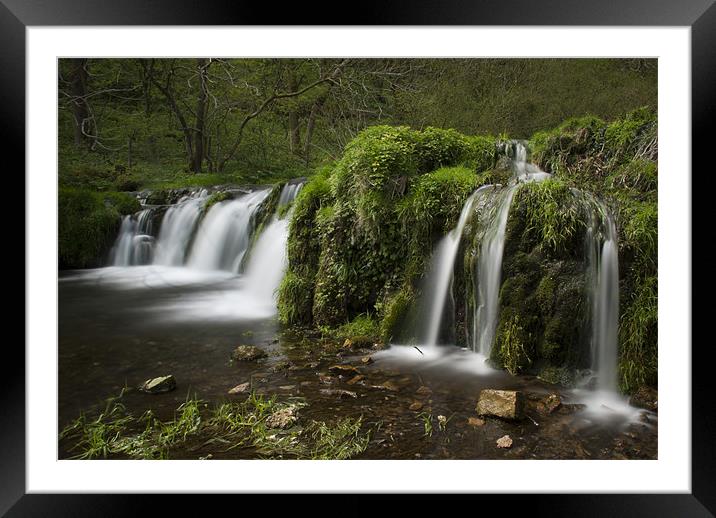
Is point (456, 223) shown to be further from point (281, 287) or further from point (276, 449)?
point (276, 449)

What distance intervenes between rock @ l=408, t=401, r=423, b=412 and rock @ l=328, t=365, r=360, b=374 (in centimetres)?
59

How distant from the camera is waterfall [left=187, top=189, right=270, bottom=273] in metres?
5.92

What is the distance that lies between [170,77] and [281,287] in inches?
183

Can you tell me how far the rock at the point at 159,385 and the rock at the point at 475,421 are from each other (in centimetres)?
196

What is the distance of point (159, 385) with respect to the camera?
2945 millimetres

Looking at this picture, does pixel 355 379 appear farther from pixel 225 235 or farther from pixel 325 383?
pixel 225 235

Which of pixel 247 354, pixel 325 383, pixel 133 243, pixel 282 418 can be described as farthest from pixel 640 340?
pixel 133 243

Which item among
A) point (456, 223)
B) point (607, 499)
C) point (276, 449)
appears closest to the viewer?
point (607, 499)

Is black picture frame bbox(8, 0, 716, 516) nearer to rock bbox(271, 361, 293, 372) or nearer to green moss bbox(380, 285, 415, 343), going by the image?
rock bbox(271, 361, 293, 372)

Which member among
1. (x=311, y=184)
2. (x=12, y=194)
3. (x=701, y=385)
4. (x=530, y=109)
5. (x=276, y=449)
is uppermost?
(x=530, y=109)

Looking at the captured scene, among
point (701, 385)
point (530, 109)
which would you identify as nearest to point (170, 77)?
point (530, 109)

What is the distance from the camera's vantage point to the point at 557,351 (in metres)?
3.03
